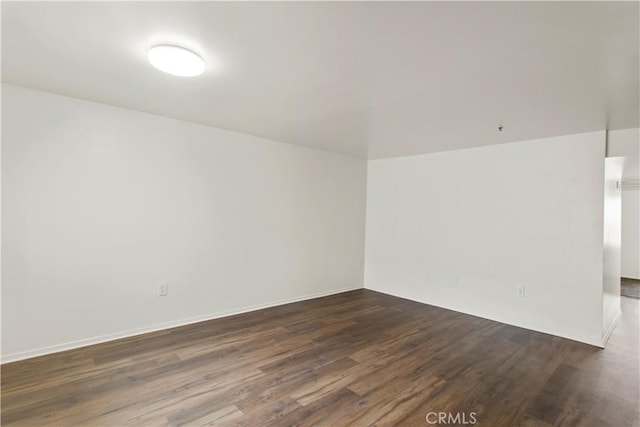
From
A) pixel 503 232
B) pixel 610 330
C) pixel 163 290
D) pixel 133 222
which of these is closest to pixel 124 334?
pixel 163 290

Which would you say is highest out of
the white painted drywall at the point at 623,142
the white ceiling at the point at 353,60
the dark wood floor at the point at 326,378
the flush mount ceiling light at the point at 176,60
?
the white ceiling at the point at 353,60

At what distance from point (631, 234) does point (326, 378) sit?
8.49 metres

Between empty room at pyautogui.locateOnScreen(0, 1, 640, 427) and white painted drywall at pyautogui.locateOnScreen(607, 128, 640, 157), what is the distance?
0.05ft

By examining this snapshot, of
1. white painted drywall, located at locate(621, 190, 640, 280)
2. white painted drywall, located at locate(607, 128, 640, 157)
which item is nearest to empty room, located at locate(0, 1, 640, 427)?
white painted drywall, located at locate(607, 128, 640, 157)

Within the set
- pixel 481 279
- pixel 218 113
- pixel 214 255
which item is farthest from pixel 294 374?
pixel 481 279

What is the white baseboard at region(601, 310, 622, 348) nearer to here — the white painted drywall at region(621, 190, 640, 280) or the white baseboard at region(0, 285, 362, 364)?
the white baseboard at region(0, 285, 362, 364)

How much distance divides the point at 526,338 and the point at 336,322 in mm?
2075

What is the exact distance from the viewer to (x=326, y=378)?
2.35m

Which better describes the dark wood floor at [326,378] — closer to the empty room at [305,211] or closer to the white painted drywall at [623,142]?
the empty room at [305,211]

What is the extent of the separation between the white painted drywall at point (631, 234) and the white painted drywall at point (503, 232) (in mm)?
5596

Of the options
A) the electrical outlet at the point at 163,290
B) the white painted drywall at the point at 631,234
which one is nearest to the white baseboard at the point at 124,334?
the electrical outlet at the point at 163,290

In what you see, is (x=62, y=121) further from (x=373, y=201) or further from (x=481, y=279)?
(x=481, y=279)

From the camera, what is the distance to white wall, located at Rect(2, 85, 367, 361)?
8.45 ft

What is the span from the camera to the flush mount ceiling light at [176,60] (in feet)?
5.99
